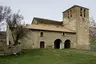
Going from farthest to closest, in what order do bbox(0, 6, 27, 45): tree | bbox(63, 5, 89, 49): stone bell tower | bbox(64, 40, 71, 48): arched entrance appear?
1. bbox(63, 5, 89, 49): stone bell tower
2. bbox(64, 40, 71, 48): arched entrance
3. bbox(0, 6, 27, 45): tree

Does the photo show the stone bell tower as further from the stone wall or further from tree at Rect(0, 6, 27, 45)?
tree at Rect(0, 6, 27, 45)

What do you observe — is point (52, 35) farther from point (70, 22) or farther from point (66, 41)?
point (70, 22)

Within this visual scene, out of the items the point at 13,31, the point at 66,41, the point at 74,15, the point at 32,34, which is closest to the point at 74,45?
the point at 66,41

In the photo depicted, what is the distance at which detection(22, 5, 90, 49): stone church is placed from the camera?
32625 millimetres

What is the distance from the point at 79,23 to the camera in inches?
1540

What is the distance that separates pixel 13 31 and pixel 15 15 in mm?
3703

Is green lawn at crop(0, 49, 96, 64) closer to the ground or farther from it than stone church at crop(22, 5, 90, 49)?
closer to the ground

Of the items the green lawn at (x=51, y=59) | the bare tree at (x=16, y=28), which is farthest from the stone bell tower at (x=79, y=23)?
the green lawn at (x=51, y=59)

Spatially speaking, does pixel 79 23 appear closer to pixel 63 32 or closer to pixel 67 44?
pixel 63 32

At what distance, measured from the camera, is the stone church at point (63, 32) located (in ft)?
107

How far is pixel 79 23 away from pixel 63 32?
19.4ft

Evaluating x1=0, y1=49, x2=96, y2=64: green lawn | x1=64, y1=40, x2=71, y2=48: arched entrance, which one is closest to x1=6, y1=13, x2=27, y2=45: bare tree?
x1=0, y1=49, x2=96, y2=64: green lawn

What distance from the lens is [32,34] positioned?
106 feet

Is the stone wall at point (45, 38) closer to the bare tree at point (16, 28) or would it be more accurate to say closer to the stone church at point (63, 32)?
the stone church at point (63, 32)
